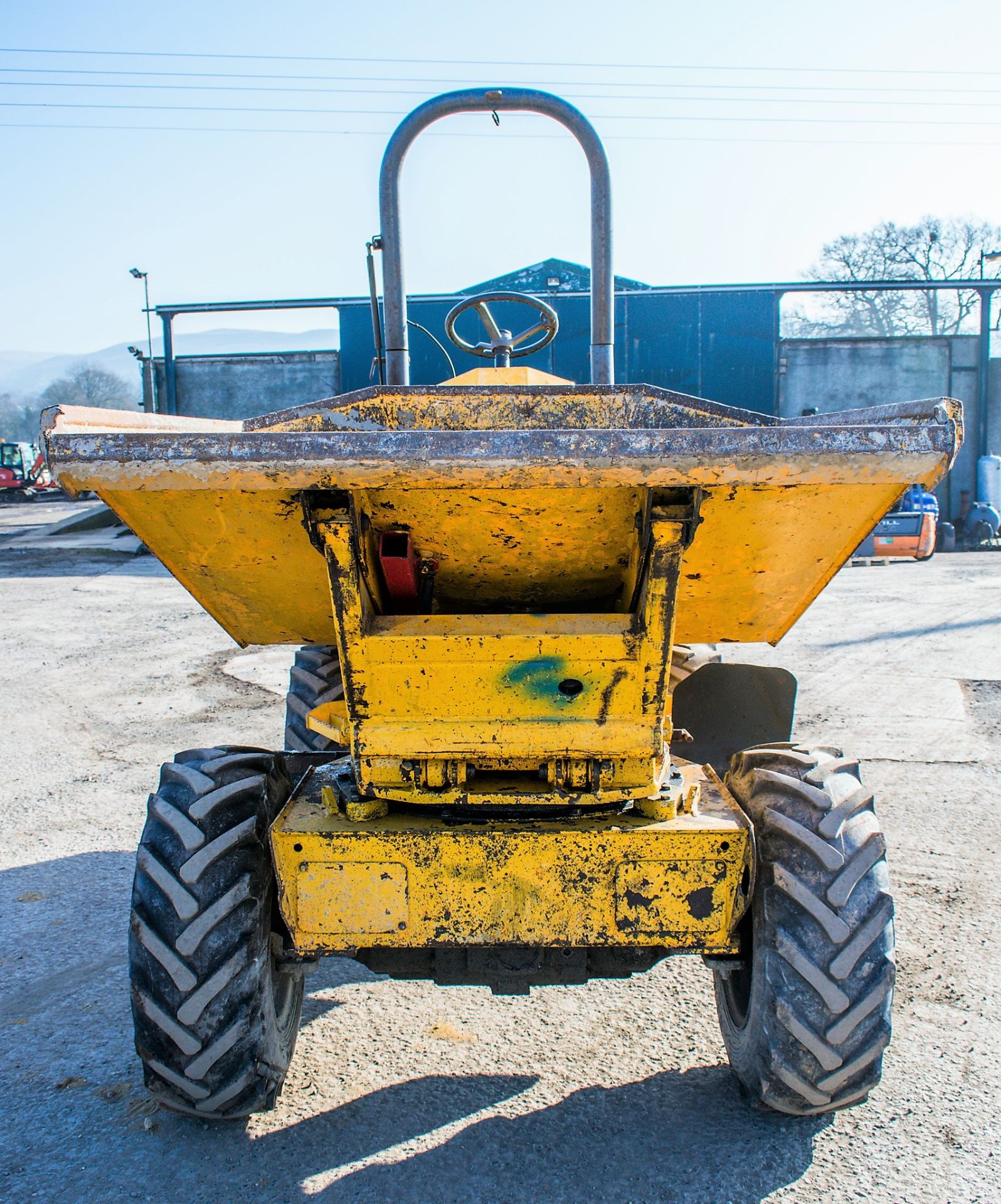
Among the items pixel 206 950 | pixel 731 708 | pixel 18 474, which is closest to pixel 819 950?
pixel 206 950

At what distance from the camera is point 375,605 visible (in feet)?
7.65

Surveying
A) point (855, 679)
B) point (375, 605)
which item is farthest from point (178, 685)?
point (375, 605)

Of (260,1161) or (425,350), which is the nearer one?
(260,1161)

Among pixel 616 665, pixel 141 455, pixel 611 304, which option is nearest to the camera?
pixel 141 455

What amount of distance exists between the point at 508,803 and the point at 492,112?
213 centimetres

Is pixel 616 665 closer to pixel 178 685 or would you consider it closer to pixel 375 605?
pixel 375 605

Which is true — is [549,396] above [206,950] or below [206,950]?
above

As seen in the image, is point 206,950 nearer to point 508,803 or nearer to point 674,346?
point 508,803

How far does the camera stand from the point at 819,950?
2230mm

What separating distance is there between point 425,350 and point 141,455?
59.6 ft

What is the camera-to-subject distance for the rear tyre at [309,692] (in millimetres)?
4332

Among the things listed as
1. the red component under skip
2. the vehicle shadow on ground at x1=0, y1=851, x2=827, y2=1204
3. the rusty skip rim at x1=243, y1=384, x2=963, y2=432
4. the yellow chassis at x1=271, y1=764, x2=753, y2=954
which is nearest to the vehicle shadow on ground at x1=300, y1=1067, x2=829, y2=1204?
the vehicle shadow on ground at x1=0, y1=851, x2=827, y2=1204

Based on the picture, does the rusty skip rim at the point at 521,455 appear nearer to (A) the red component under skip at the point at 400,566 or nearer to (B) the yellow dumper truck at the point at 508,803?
(B) the yellow dumper truck at the point at 508,803

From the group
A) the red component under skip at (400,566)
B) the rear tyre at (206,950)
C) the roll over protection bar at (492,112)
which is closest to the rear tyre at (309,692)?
the roll over protection bar at (492,112)
